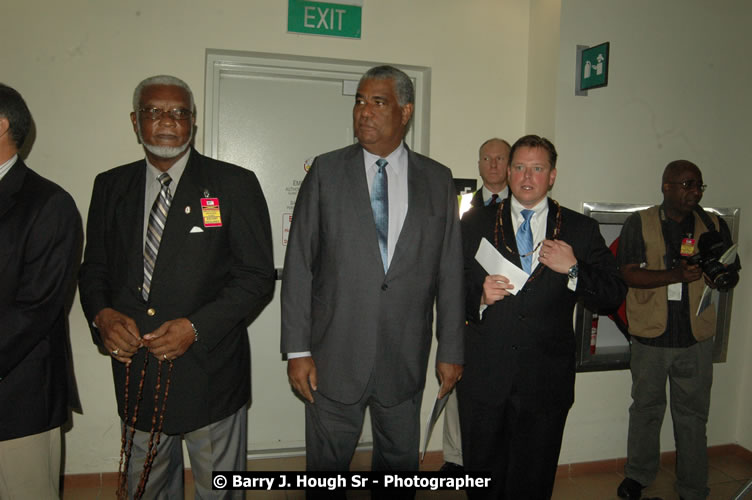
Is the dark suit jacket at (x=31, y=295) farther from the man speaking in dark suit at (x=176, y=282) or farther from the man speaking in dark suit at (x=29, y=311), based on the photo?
the man speaking in dark suit at (x=176, y=282)

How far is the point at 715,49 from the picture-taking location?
3.49 m

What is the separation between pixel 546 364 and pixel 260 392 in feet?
6.54

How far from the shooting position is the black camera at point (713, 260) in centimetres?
269

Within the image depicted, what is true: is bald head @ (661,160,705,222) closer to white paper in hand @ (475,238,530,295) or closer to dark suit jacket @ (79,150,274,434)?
white paper in hand @ (475,238,530,295)

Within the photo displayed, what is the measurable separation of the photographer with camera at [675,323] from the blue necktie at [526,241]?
1096 mm

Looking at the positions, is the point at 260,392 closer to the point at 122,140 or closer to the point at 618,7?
the point at 122,140

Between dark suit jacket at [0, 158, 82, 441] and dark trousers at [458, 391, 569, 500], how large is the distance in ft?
5.25

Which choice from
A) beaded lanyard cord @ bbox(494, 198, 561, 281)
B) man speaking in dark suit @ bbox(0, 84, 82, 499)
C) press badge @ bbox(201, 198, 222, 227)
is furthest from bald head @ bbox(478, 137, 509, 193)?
man speaking in dark suit @ bbox(0, 84, 82, 499)

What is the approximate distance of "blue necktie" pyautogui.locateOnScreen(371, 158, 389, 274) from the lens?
1976 mm

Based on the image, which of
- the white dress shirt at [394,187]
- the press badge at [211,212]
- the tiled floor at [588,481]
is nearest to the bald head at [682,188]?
the tiled floor at [588,481]

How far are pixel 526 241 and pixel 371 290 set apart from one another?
722 mm

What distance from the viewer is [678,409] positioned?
303cm

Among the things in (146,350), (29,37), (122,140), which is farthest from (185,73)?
(146,350)

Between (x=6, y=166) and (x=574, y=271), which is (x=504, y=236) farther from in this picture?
(x=6, y=166)
